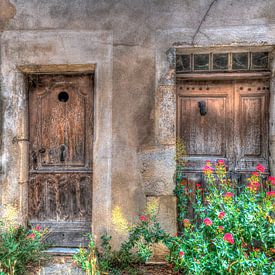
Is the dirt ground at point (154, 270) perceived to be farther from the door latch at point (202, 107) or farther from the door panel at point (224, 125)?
the door latch at point (202, 107)

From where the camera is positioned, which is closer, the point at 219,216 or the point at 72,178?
the point at 219,216

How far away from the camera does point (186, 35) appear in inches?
133

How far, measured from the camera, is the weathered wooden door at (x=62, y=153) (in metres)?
3.69

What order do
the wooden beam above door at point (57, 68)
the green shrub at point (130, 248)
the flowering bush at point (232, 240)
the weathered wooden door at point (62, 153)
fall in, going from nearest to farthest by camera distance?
the flowering bush at point (232, 240) < the green shrub at point (130, 248) < the wooden beam above door at point (57, 68) < the weathered wooden door at point (62, 153)

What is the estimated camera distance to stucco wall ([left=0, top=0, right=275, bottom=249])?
3363 mm

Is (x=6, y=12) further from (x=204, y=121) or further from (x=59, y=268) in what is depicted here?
(x=59, y=268)

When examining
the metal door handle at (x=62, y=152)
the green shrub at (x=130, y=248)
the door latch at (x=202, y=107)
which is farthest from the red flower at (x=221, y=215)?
the metal door handle at (x=62, y=152)

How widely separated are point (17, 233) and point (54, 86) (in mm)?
1788

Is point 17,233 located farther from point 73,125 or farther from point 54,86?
point 54,86

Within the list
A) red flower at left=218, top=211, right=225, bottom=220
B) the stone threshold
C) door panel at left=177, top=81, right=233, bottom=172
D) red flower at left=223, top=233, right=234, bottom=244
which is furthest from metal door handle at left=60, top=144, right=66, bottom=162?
red flower at left=223, top=233, right=234, bottom=244

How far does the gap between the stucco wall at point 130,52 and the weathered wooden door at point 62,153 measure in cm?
28

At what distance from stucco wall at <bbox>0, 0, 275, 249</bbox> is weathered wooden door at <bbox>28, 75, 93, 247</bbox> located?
284 mm

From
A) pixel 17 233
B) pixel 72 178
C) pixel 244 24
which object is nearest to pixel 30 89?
pixel 72 178

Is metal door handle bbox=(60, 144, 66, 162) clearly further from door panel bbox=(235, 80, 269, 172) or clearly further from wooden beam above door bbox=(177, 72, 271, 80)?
door panel bbox=(235, 80, 269, 172)
